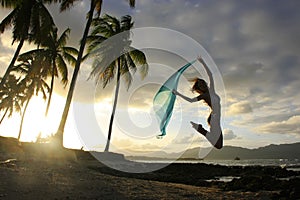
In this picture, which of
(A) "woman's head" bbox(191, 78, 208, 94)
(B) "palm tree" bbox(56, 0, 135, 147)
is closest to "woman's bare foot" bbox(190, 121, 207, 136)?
(A) "woman's head" bbox(191, 78, 208, 94)

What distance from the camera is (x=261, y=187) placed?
12.9 metres

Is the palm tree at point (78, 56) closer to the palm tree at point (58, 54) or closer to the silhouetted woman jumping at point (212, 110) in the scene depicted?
the palm tree at point (58, 54)

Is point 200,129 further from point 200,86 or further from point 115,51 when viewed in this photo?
point 115,51

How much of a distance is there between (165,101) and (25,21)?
1748cm

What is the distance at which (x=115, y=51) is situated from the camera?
27141mm

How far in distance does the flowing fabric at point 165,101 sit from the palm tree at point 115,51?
17452mm

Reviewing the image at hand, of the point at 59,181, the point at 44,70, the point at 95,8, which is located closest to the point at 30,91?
the point at 44,70

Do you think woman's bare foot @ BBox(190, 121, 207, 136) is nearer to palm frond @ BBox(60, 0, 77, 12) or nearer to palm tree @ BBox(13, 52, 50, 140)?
palm frond @ BBox(60, 0, 77, 12)

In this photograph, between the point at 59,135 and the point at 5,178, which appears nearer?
the point at 5,178

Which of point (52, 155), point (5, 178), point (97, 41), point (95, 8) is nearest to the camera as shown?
point (5, 178)

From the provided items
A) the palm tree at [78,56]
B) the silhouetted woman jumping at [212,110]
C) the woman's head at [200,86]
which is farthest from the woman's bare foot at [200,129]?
the palm tree at [78,56]

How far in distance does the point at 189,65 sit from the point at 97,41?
21.0 meters

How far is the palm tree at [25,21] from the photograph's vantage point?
22.2m

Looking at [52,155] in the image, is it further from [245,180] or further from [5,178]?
[245,180]
